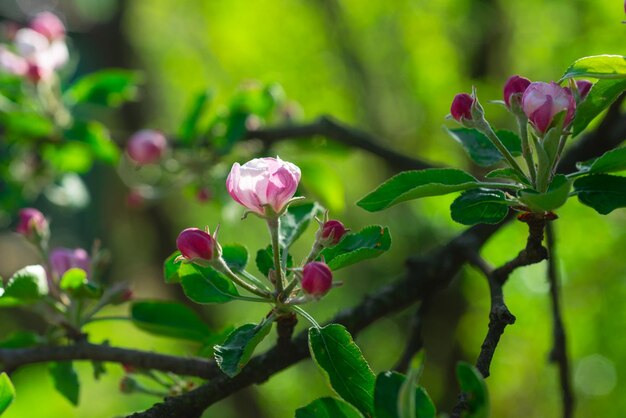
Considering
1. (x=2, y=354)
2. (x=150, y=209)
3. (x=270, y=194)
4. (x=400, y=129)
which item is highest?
(x=400, y=129)

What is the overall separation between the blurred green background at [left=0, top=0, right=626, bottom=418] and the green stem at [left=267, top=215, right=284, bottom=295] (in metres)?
1.75

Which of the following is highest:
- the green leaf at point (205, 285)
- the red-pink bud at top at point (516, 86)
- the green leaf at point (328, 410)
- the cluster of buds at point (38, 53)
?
the cluster of buds at point (38, 53)

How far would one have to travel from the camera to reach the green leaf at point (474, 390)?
0.65 m

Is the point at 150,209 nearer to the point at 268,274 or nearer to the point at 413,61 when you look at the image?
the point at 413,61

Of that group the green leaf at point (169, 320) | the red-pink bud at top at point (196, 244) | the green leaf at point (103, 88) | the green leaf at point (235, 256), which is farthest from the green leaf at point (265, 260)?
the green leaf at point (103, 88)

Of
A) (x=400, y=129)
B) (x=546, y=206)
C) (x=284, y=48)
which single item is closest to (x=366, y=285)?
(x=400, y=129)

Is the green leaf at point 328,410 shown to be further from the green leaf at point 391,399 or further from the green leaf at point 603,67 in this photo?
the green leaf at point 603,67

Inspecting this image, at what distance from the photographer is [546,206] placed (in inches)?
29.8

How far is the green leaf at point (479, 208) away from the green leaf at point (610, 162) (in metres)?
0.10

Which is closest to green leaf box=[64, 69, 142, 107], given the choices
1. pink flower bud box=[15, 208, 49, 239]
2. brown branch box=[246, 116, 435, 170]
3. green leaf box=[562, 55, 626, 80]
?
brown branch box=[246, 116, 435, 170]

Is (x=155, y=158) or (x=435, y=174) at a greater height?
(x=155, y=158)

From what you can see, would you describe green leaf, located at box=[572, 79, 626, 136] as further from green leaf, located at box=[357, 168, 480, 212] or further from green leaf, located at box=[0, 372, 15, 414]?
green leaf, located at box=[0, 372, 15, 414]

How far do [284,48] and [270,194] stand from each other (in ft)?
13.8

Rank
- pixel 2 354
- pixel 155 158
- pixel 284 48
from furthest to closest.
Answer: pixel 284 48 < pixel 155 158 < pixel 2 354
